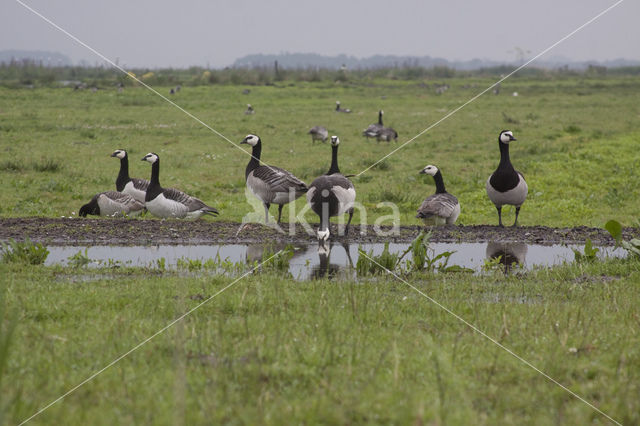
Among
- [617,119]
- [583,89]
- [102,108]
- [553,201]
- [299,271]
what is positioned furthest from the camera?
[583,89]

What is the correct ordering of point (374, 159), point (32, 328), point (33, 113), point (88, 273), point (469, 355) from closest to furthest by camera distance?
point (469, 355) → point (32, 328) → point (88, 273) → point (374, 159) → point (33, 113)

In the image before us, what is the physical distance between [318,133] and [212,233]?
62.0 feet

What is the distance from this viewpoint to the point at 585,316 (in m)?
7.68

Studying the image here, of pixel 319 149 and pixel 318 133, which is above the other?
pixel 318 133

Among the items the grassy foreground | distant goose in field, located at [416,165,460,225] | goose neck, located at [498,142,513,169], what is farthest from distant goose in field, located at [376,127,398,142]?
the grassy foreground

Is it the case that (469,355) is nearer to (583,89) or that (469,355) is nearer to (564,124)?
(564,124)

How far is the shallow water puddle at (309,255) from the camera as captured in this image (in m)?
10.8

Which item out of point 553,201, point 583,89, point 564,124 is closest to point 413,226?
point 553,201

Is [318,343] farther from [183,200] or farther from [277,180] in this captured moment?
[183,200]

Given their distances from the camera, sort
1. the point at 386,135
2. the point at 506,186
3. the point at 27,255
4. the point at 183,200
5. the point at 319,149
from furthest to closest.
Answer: the point at 386,135, the point at 319,149, the point at 183,200, the point at 506,186, the point at 27,255

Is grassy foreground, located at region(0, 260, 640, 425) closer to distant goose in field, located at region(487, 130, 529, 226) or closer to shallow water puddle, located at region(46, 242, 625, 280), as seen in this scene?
shallow water puddle, located at region(46, 242, 625, 280)

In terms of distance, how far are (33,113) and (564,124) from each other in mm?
30094

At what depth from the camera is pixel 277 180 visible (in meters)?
15.4

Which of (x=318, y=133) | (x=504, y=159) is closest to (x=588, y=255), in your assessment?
(x=504, y=159)
